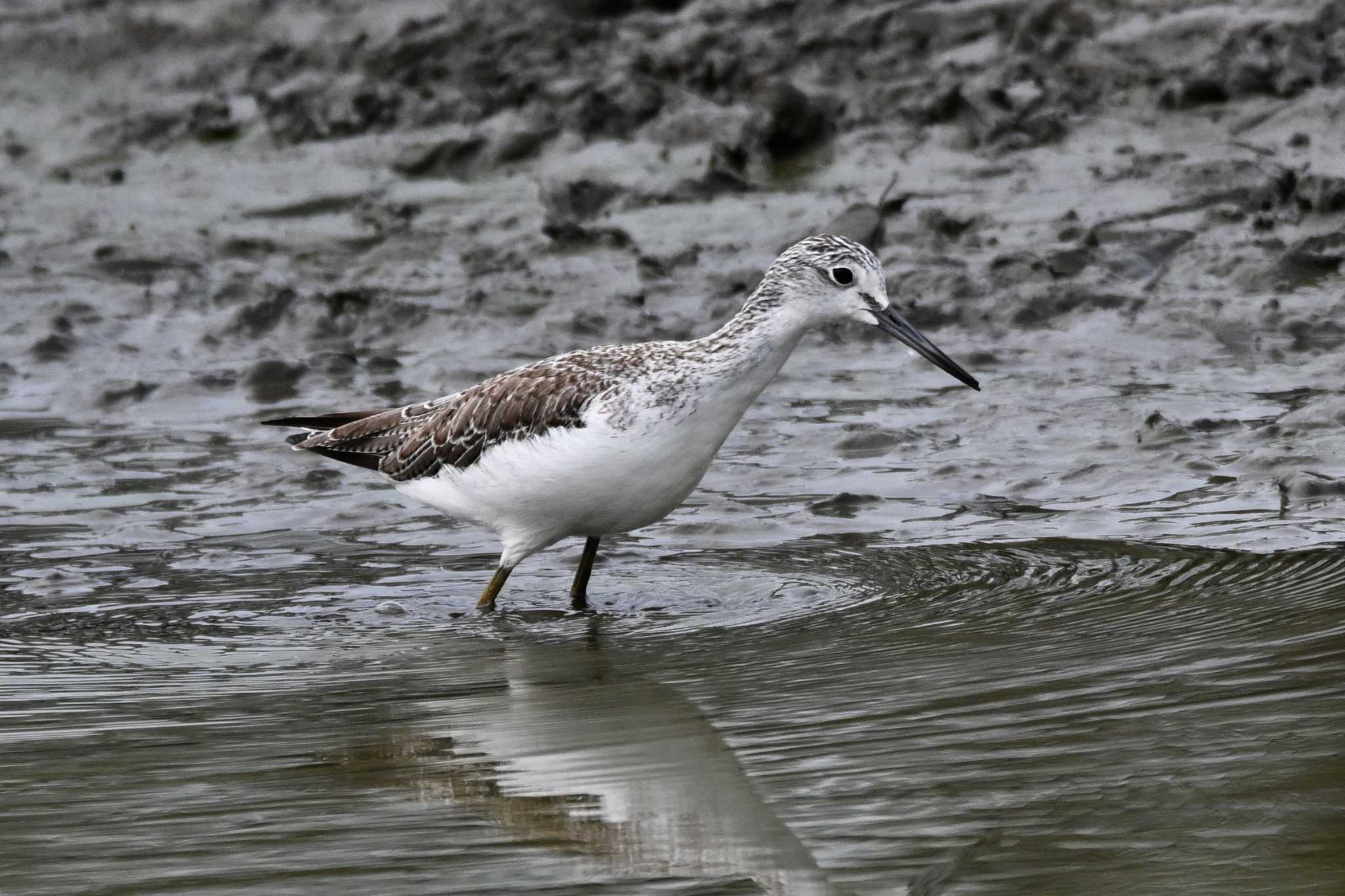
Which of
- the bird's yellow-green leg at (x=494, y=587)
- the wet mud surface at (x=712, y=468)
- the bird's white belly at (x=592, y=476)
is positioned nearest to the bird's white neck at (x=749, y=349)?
the bird's white belly at (x=592, y=476)

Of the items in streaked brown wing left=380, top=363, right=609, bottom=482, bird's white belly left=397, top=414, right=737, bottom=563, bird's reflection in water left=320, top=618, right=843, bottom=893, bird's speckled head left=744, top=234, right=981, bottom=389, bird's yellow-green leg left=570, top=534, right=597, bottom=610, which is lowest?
bird's reflection in water left=320, top=618, right=843, bottom=893

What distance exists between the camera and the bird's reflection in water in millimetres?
5016

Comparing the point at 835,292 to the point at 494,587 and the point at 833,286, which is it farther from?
the point at 494,587

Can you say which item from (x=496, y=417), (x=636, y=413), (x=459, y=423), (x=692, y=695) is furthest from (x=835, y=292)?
(x=692, y=695)

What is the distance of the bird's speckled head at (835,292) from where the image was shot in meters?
7.42

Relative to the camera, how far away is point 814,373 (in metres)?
10.9

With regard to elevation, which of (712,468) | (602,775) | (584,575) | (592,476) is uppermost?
(592,476)

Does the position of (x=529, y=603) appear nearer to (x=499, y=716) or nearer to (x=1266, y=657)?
(x=499, y=716)

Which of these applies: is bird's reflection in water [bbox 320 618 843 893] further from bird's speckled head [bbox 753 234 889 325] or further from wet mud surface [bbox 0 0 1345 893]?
bird's speckled head [bbox 753 234 889 325]

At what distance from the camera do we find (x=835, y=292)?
7.43m

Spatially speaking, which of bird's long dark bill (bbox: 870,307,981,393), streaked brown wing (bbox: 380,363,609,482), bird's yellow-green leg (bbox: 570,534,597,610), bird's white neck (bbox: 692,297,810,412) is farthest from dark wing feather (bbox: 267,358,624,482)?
bird's long dark bill (bbox: 870,307,981,393)

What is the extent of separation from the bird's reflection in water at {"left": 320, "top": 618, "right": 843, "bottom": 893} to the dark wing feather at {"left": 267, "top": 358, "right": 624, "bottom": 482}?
118cm

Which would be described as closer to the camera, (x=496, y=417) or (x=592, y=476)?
(x=592, y=476)

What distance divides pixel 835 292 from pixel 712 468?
225cm
